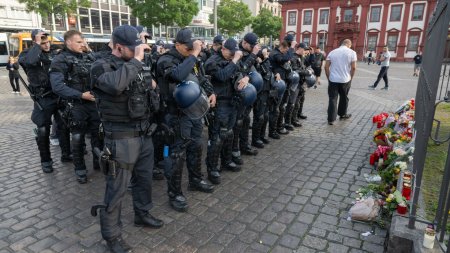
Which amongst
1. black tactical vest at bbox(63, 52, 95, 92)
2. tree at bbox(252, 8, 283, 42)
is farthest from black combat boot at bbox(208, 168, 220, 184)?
tree at bbox(252, 8, 283, 42)

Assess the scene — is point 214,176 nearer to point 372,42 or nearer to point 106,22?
point 372,42

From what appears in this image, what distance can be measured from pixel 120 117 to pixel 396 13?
53.2 m

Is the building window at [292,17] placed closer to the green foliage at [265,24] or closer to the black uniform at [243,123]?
the green foliage at [265,24]

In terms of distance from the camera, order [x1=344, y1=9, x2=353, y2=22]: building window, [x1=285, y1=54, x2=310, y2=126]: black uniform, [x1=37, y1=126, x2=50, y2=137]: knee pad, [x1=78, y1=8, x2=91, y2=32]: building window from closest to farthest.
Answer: [x1=37, y1=126, x2=50, y2=137]: knee pad → [x1=285, y1=54, x2=310, y2=126]: black uniform → [x1=78, y1=8, x2=91, y2=32]: building window → [x1=344, y1=9, x2=353, y2=22]: building window

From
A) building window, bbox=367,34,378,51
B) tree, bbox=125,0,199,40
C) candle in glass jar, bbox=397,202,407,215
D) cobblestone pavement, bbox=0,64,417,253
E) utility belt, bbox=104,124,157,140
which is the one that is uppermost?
tree, bbox=125,0,199,40

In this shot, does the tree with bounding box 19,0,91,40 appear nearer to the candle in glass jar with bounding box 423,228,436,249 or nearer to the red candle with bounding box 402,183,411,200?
the red candle with bounding box 402,183,411,200

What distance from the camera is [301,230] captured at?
3.49 metres

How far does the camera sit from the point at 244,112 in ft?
17.8

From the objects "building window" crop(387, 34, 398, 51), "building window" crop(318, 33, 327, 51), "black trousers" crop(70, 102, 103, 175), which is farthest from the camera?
"building window" crop(318, 33, 327, 51)

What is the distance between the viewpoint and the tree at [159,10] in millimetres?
30531

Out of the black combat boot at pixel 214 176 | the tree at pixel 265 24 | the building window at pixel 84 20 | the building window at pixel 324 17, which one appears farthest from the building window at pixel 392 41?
the black combat boot at pixel 214 176

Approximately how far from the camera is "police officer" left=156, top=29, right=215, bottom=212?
12.1ft

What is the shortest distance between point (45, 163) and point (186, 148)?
8.60 feet

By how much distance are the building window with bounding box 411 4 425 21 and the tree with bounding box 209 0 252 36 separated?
80.0 feet
